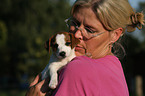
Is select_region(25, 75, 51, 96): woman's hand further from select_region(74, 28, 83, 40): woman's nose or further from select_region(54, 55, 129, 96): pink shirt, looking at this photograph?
select_region(74, 28, 83, 40): woman's nose

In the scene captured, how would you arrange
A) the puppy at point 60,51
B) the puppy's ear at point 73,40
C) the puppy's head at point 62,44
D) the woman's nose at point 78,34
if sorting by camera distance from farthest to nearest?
the puppy's head at point 62,44 < the puppy at point 60,51 < the puppy's ear at point 73,40 < the woman's nose at point 78,34

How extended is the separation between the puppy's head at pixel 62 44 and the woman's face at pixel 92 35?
0.44 metres

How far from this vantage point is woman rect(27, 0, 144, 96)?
87.0 inches

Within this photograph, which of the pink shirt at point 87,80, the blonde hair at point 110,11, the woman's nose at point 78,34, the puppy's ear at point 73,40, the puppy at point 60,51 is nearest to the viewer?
the pink shirt at point 87,80

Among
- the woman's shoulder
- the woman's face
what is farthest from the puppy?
the woman's shoulder

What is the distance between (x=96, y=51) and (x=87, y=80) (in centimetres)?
87

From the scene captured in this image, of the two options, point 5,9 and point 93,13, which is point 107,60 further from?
point 5,9

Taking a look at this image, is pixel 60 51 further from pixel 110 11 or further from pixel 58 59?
pixel 110 11

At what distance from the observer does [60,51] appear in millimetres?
3562

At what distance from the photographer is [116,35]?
10.1ft

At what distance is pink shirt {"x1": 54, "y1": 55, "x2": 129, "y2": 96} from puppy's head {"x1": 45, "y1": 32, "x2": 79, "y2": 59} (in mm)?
1048

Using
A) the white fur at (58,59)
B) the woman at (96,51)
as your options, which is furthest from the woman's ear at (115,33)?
the white fur at (58,59)

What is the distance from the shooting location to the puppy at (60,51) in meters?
3.35

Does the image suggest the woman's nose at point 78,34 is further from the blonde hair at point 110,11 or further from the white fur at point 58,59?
the white fur at point 58,59
